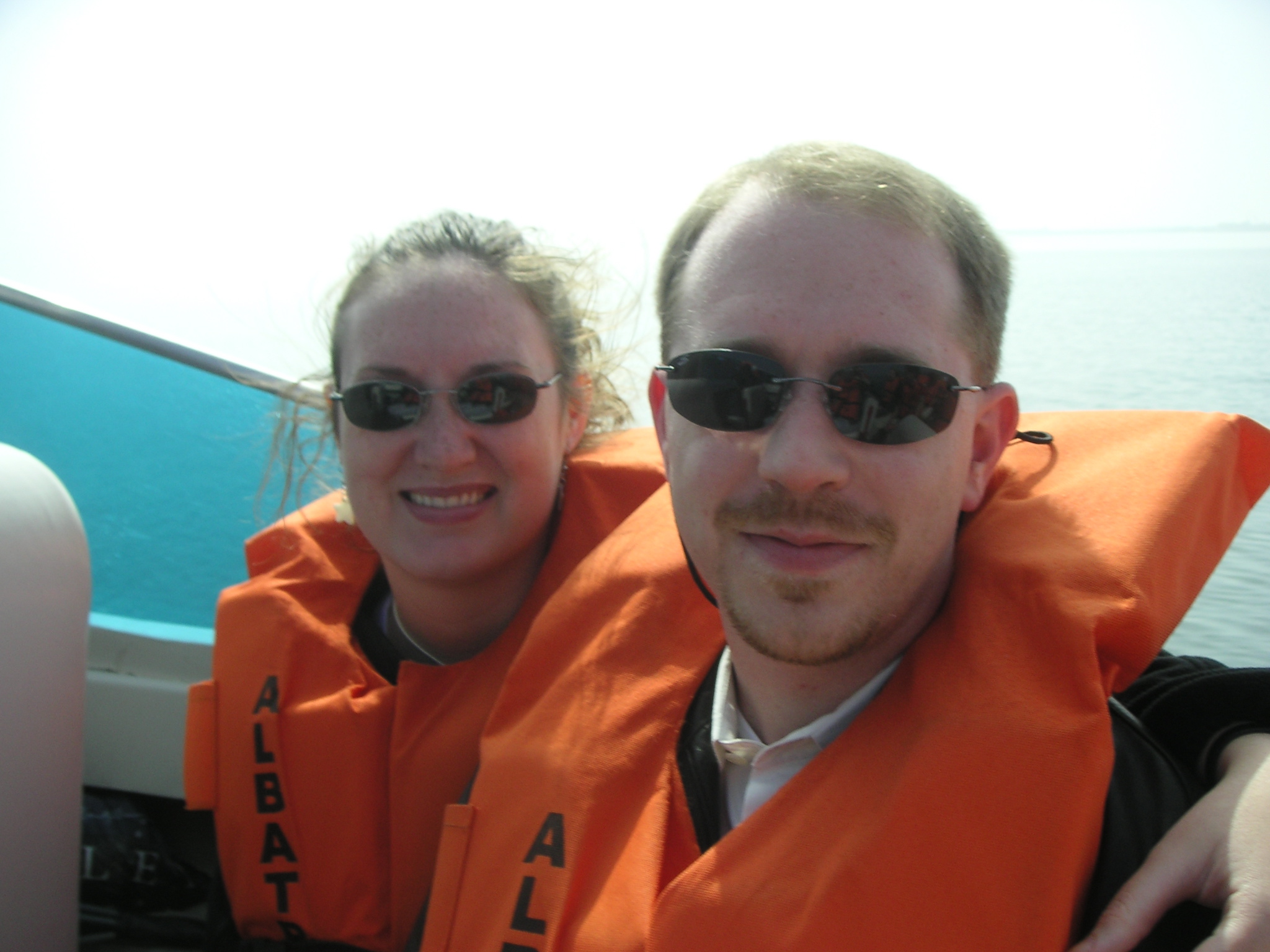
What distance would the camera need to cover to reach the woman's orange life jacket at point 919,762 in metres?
0.88

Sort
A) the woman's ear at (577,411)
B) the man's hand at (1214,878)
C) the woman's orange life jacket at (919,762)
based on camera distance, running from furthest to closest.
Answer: the woman's ear at (577,411)
the woman's orange life jacket at (919,762)
the man's hand at (1214,878)

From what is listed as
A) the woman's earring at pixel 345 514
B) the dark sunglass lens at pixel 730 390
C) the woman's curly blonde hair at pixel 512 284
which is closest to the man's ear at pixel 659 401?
the dark sunglass lens at pixel 730 390

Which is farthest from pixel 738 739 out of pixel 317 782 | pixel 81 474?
pixel 81 474

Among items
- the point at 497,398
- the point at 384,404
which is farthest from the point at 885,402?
the point at 384,404

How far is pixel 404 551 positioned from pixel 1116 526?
3.50 ft

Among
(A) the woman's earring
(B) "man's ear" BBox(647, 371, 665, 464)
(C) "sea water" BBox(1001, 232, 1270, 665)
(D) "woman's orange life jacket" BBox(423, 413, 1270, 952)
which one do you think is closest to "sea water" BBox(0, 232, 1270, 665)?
(C) "sea water" BBox(1001, 232, 1270, 665)

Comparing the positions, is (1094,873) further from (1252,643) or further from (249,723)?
(249,723)

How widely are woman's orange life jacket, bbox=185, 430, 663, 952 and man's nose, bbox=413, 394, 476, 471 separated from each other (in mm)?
264

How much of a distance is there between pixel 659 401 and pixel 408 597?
0.69 metres

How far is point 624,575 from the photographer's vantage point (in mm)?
1438

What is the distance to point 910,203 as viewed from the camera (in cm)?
106

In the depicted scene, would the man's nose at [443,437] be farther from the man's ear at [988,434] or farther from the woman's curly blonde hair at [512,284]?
the man's ear at [988,434]

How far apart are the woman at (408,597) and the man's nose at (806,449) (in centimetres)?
67

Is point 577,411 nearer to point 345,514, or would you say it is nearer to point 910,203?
point 345,514
